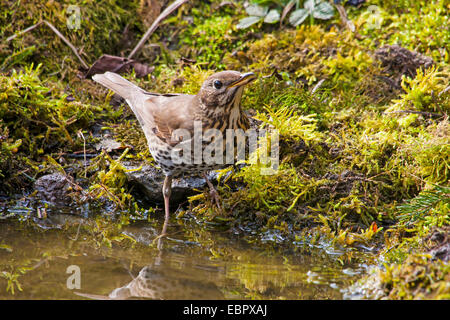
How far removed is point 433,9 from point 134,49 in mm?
4071

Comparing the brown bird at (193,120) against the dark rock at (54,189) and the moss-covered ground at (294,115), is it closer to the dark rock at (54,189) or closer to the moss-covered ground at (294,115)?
the moss-covered ground at (294,115)

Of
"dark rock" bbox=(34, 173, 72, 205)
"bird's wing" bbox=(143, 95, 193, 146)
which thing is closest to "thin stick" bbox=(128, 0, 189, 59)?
"bird's wing" bbox=(143, 95, 193, 146)

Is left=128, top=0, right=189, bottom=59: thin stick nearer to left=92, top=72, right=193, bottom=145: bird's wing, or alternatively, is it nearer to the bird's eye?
left=92, top=72, right=193, bottom=145: bird's wing

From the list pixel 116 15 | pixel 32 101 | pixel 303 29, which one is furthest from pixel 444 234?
pixel 116 15

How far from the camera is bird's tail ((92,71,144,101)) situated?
5.86 meters

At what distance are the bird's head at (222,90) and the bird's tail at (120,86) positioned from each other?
51.9 inches

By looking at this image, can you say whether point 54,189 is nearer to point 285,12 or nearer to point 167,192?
point 167,192

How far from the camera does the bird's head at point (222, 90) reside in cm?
467

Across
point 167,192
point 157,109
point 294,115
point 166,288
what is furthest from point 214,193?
point 166,288

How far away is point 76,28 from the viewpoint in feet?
23.6

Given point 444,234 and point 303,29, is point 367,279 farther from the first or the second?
point 303,29

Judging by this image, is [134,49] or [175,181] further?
[134,49]

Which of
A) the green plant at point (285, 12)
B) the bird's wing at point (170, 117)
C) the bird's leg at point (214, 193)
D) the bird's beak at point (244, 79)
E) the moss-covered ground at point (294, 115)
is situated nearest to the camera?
the bird's beak at point (244, 79)

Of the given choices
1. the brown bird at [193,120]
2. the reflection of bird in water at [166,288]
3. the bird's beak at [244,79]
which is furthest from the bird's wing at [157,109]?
the reflection of bird in water at [166,288]
